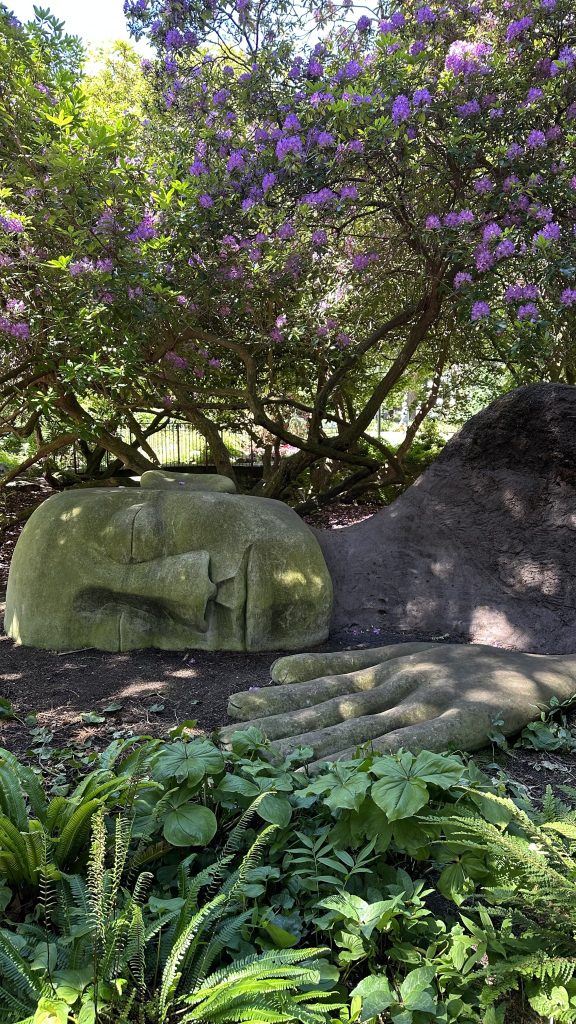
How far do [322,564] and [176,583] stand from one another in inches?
→ 42.8

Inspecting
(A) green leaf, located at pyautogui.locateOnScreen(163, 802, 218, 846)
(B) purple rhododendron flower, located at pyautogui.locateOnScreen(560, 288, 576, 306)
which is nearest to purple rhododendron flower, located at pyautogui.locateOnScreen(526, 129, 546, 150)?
(B) purple rhododendron flower, located at pyautogui.locateOnScreen(560, 288, 576, 306)

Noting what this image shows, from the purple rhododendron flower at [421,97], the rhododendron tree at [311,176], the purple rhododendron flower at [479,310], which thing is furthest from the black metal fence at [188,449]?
the purple rhododendron flower at [421,97]

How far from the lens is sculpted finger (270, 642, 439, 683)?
13.8ft

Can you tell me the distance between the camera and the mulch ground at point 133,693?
3.52 meters

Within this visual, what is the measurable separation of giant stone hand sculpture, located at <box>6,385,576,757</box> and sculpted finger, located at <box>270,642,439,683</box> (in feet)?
0.06

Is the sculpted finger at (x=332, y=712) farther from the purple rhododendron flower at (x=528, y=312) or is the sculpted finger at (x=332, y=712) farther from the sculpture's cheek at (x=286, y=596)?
the purple rhododendron flower at (x=528, y=312)

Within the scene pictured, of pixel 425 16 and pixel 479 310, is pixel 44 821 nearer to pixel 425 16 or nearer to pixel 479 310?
pixel 479 310

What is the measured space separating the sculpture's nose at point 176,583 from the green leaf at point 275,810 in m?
2.69

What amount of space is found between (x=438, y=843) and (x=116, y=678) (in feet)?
9.17

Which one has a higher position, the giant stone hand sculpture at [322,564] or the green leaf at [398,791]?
the giant stone hand sculpture at [322,564]

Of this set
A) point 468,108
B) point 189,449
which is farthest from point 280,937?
point 189,449

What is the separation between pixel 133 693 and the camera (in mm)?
4348

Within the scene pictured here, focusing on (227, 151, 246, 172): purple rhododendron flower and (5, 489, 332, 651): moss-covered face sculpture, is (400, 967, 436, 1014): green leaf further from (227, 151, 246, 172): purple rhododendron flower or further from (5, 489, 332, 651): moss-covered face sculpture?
(227, 151, 246, 172): purple rhododendron flower

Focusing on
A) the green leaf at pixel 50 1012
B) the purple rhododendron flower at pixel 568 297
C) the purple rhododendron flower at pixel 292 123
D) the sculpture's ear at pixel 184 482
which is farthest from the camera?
the sculpture's ear at pixel 184 482
